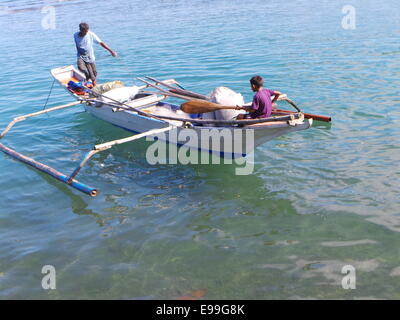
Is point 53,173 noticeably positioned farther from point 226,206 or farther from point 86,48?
point 86,48

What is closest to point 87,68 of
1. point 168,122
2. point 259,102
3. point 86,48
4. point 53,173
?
point 86,48

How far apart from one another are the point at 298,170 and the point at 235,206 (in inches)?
68.4

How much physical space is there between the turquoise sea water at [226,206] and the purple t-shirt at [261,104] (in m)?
1.37

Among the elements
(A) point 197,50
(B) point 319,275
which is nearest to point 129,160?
(B) point 319,275

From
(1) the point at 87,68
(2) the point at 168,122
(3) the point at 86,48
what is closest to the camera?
(2) the point at 168,122

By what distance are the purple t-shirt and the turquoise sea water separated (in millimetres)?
1368

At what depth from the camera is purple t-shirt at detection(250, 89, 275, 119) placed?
23.2 ft

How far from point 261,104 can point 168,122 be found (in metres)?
2.19

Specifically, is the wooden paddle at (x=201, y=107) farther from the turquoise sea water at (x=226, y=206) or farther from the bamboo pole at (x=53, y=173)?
the bamboo pole at (x=53, y=173)

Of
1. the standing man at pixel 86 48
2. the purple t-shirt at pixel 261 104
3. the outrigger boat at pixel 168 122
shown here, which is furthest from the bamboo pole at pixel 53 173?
the standing man at pixel 86 48

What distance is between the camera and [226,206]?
7047mm

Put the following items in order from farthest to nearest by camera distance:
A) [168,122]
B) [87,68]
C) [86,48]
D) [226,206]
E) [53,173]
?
[87,68], [86,48], [168,122], [53,173], [226,206]
